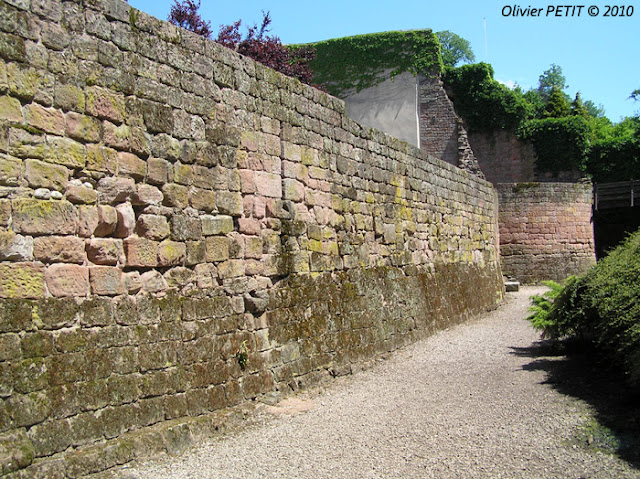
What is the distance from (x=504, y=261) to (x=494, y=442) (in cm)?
1595

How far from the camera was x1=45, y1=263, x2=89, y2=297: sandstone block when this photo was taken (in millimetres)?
4414

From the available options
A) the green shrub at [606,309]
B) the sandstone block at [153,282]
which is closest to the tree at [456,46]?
the green shrub at [606,309]

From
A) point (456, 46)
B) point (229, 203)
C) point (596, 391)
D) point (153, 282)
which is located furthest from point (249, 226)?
point (456, 46)

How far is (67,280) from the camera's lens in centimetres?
451

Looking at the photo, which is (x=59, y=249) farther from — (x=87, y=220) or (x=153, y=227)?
(x=153, y=227)

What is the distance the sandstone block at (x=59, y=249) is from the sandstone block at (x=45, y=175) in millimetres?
343

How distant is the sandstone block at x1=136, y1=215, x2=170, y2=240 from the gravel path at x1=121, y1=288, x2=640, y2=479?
5.41ft

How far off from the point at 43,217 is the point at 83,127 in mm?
737

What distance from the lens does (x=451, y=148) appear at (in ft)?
86.1

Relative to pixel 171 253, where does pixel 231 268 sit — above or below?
below

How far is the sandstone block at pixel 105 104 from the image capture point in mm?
4793

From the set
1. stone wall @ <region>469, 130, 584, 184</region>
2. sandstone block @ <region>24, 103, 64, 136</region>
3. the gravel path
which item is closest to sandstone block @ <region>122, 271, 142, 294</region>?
sandstone block @ <region>24, 103, 64, 136</region>

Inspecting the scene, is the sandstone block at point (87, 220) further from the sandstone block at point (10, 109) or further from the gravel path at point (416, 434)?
the gravel path at point (416, 434)

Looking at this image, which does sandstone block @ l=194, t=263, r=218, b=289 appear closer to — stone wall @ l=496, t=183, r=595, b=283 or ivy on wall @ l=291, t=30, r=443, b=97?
stone wall @ l=496, t=183, r=595, b=283
